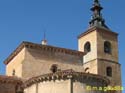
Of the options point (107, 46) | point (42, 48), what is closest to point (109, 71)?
point (107, 46)

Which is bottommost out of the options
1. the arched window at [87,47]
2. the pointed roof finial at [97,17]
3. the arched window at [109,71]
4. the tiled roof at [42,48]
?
the arched window at [109,71]

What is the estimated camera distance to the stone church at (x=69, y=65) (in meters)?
29.2

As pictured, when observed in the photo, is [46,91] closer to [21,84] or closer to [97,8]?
[21,84]

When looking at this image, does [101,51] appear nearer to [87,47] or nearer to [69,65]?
[87,47]

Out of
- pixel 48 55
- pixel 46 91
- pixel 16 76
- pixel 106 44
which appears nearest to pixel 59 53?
pixel 48 55

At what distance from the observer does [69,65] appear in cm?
3553

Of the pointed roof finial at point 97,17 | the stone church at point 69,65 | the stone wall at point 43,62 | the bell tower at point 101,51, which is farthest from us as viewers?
the pointed roof finial at point 97,17

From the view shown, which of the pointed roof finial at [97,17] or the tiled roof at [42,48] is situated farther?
the pointed roof finial at [97,17]

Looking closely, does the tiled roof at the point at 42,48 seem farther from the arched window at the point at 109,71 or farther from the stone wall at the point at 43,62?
the arched window at the point at 109,71

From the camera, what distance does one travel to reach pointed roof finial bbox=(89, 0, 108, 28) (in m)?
47.1

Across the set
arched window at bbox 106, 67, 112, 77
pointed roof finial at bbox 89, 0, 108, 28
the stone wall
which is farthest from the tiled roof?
pointed roof finial at bbox 89, 0, 108, 28

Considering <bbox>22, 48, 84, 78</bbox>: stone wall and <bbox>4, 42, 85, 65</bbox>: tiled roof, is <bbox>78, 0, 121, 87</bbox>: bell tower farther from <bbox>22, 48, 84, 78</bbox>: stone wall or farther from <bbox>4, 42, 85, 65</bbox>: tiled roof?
<bbox>22, 48, 84, 78</bbox>: stone wall

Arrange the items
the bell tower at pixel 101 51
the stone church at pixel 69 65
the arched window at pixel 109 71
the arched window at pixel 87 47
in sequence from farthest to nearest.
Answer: the arched window at pixel 87 47 → the arched window at pixel 109 71 → the bell tower at pixel 101 51 → the stone church at pixel 69 65

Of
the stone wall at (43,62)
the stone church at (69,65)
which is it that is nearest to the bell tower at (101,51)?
the stone church at (69,65)
